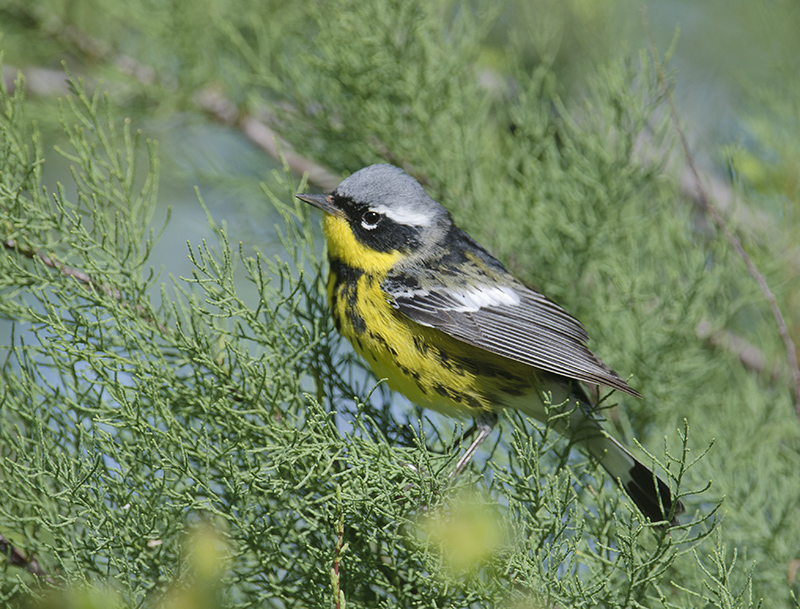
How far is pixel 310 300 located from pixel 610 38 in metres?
2.31

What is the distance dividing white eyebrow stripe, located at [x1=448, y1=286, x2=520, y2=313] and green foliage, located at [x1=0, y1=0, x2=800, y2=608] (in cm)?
27

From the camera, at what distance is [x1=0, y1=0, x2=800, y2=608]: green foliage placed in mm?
1528

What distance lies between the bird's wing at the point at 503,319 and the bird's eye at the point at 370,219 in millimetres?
198

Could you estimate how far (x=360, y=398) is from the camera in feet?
6.48

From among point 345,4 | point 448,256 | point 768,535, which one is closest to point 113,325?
point 448,256

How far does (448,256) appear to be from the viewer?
2.39 metres

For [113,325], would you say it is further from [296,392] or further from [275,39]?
[275,39]

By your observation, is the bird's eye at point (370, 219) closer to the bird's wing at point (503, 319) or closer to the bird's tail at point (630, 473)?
the bird's wing at point (503, 319)

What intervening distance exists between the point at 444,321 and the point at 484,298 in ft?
0.84

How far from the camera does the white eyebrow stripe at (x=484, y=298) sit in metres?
2.20

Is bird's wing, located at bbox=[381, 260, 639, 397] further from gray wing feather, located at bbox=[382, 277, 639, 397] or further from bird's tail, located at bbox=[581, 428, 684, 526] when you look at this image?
bird's tail, located at bbox=[581, 428, 684, 526]

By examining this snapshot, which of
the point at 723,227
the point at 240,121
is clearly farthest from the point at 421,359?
the point at 240,121

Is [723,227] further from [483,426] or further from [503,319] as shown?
[483,426]

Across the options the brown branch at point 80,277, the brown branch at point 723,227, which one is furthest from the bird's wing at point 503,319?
the brown branch at point 80,277
